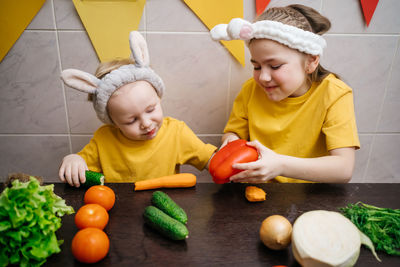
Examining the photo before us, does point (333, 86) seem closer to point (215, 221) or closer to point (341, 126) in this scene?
point (341, 126)

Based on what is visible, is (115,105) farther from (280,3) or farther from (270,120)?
(280,3)

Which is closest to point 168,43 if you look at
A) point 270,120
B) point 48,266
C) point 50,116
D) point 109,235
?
point 270,120

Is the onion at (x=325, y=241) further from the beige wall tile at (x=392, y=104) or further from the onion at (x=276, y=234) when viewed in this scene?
the beige wall tile at (x=392, y=104)

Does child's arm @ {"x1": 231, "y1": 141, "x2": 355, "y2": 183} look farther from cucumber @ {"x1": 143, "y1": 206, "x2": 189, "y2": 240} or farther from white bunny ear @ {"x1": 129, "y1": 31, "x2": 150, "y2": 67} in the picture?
white bunny ear @ {"x1": 129, "y1": 31, "x2": 150, "y2": 67}

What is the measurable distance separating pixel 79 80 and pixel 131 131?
0.27 metres

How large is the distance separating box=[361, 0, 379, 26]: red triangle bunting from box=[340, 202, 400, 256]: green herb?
3.52 ft

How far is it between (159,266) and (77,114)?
3.83 ft

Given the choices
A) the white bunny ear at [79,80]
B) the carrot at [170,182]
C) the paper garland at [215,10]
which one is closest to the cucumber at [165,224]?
the carrot at [170,182]

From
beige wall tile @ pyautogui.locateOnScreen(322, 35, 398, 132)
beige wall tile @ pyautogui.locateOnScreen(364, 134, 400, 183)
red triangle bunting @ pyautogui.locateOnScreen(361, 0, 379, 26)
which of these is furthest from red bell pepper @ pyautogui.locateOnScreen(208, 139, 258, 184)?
beige wall tile @ pyautogui.locateOnScreen(364, 134, 400, 183)

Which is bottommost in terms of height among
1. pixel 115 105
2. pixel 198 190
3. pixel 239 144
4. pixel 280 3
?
pixel 198 190

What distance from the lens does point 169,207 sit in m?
0.78

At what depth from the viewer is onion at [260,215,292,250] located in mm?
654

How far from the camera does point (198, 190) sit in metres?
0.95

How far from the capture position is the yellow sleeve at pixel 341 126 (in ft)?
3.56
